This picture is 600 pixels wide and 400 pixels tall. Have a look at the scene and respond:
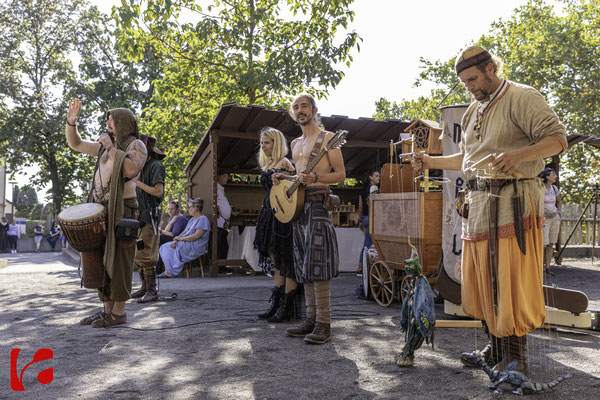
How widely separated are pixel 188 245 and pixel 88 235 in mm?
5677

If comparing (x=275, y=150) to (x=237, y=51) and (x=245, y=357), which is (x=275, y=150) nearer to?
(x=245, y=357)

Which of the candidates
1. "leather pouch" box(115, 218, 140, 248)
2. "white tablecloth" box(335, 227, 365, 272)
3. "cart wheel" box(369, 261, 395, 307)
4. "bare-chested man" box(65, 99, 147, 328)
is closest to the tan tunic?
"leather pouch" box(115, 218, 140, 248)

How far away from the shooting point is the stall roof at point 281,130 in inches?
416

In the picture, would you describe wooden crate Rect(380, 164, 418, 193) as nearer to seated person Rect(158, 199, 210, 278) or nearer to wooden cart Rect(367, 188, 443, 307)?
wooden cart Rect(367, 188, 443, 307)

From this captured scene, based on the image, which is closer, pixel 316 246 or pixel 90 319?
pixel 316 246

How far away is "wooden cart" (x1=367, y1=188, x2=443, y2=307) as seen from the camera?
5.80 meters

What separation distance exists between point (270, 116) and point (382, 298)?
17.1ft

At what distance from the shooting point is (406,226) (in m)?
6.09

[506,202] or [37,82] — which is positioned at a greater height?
[37,82]

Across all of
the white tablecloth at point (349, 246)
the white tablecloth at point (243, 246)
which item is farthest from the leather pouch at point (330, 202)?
the white tablecloth at point (349, 246)

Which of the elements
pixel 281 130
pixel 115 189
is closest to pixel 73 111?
pixel 115 189

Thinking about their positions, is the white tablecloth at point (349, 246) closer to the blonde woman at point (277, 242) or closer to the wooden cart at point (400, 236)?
the wooden cart at point (400, 236)

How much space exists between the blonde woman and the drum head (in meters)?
1.57

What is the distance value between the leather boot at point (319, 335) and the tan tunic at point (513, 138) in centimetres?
166
